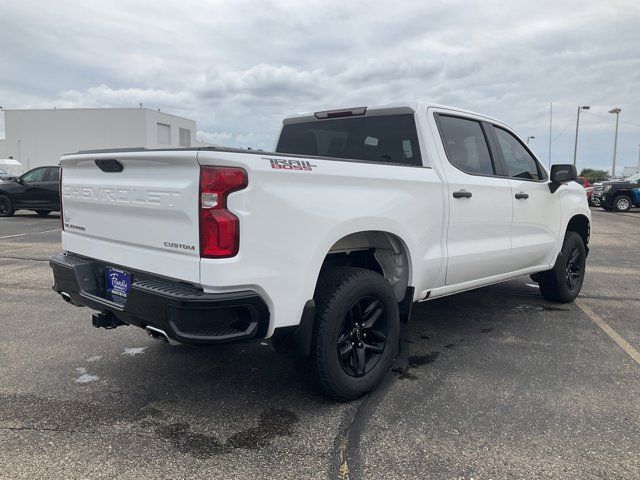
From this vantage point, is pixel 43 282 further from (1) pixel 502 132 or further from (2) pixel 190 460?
(1) pixel 502 132

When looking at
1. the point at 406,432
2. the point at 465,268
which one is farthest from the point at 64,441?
the point at 465,268

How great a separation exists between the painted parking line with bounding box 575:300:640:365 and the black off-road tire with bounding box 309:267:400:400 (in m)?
2.11

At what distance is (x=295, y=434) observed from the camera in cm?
299

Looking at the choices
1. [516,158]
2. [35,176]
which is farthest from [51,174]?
[516,158]

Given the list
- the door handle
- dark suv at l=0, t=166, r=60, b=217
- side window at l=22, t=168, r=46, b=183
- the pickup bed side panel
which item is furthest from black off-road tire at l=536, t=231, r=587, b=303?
side window at l=22, t=168, r=46, b=183

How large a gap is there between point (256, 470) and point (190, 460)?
1.15 feet

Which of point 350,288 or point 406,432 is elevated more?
point 350,288

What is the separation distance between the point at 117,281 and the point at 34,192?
15163 mm

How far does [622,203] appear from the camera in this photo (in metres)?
23.0

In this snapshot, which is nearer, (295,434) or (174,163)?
(174,163)

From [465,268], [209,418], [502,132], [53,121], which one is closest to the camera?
[209,418]

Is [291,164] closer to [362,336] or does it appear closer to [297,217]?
[297,217]

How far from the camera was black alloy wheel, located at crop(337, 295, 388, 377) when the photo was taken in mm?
3391

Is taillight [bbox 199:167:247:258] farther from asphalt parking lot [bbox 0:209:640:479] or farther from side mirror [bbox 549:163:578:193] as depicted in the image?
side mirror [bbox 549:163:578:193]
